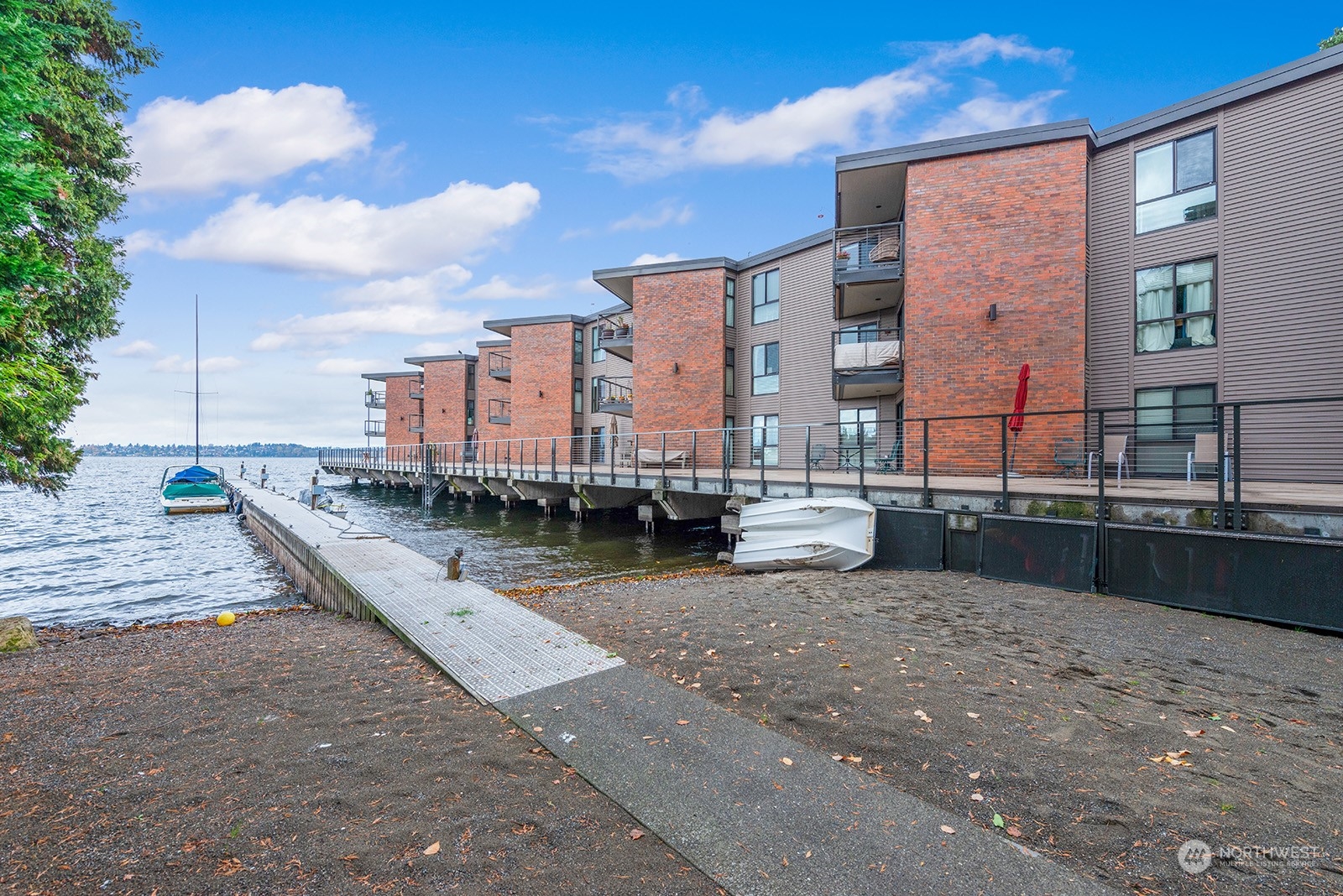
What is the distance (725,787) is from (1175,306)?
1606cm

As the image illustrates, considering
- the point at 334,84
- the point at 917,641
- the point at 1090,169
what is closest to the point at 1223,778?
the point at 917,641

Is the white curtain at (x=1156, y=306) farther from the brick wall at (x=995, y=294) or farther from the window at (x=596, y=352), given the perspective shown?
the window at (x=596, y=352)

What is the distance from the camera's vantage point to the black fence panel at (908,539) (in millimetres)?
9344

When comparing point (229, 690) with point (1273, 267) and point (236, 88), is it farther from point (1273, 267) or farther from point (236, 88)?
point (1273, 267)

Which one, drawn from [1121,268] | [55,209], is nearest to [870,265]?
[1121,268]

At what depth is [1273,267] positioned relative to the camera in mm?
12500

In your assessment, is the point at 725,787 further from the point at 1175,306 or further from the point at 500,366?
the point at 500,366

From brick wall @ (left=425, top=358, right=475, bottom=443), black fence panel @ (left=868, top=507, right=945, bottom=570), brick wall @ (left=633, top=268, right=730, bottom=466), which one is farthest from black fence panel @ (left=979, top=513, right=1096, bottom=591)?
brick wall @ (left=425, top=358, right=475, bottom=443)

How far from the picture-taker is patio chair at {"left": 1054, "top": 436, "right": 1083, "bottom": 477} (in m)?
13.0

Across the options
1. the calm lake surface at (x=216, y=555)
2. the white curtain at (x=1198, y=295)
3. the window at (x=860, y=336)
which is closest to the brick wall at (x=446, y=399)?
the calm lake surface at (x=216, y=555)

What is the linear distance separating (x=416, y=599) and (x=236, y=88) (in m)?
15.5

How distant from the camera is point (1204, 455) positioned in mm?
12031

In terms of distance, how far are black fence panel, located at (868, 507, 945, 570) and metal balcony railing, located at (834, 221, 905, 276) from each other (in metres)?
9.14

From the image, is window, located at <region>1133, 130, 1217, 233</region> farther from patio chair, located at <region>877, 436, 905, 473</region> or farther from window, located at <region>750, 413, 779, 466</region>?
window, located at <region>750, 413, 779, 466</region>
